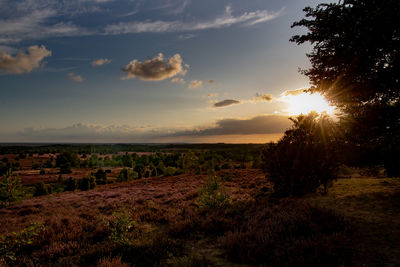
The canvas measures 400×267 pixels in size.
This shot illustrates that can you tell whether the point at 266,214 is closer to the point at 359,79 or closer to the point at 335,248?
the point at 335,248

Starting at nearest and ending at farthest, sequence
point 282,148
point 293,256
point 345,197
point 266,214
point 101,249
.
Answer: point 293,256
point 101,249
point 266,214
point 345,197
point 282,148

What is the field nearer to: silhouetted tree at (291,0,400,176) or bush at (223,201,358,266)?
bush at (223,201,358,266)

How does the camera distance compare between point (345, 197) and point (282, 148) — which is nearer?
point (345, 197)

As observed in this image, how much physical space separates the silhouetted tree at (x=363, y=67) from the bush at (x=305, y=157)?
156 cm

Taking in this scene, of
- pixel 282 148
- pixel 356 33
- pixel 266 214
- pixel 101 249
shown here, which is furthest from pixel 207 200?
pixel 356 33

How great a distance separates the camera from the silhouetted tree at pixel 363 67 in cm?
776

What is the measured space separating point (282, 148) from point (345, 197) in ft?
13.3

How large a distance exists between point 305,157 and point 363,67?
17.9 feet

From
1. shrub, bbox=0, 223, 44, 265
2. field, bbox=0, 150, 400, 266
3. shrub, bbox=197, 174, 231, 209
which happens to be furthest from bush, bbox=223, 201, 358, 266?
shrub, bbox=0, 223, 44, 265

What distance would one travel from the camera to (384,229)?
637 centimetres

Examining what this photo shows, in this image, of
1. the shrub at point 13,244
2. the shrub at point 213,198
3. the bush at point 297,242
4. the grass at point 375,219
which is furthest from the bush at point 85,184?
the bush at point 297,242

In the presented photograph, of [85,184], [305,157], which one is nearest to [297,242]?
[305,157]

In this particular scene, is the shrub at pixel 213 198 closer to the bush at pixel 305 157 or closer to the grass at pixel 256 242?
the grass at pixel 256 242

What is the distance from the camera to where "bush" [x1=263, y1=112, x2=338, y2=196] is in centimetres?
1210
